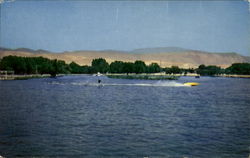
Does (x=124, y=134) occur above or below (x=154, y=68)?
below

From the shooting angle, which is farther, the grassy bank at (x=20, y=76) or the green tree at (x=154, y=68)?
the green tree at (x=154, y=68)

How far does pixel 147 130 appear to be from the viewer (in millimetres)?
14188

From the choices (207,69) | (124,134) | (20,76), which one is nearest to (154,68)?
(20,76)

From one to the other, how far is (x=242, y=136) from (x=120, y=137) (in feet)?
16.2

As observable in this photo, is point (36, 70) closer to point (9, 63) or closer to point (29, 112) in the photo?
point (9, 63)

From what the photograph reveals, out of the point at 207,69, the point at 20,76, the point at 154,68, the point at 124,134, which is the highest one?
the point at 154,68

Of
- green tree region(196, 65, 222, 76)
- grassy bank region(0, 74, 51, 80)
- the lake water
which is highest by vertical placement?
green tree region(196, 65, 222, 76)

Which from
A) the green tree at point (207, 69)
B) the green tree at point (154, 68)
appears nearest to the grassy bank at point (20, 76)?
the green tree at point (154, 68)

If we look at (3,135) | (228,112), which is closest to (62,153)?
(3,135)

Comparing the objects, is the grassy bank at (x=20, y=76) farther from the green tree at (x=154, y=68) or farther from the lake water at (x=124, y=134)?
the lake water at (x=124, y=134)

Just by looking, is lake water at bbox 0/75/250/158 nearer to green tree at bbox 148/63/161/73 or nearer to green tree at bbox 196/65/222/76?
green tree at bbox 196/65/222/76

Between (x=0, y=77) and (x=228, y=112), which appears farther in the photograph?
(x=0, y=77)

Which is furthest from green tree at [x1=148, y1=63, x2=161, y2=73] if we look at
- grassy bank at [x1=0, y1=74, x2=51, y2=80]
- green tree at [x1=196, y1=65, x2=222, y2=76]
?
grassy bank at [x1=0, y1=74, x2=51, y2=80]

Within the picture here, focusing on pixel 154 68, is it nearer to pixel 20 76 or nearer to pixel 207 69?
pixel 20 76
